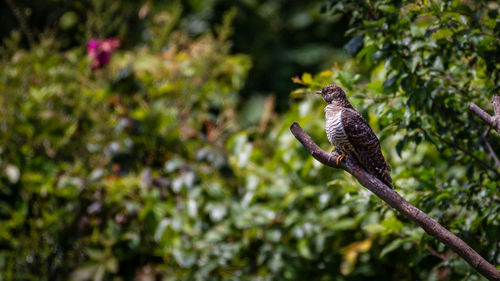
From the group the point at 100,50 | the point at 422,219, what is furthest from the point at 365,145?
the point at 100,50

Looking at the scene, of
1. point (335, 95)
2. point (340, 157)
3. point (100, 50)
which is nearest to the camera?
point (340, 157)

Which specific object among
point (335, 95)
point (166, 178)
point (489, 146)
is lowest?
point (166, 178)

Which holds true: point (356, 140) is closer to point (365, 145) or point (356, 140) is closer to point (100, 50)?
point (365, 145)

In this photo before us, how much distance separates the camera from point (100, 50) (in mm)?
2711

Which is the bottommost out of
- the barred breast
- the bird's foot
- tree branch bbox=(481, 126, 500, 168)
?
tree branch bbox=(481, 126, 500, 168)

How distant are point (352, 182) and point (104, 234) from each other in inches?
57.7

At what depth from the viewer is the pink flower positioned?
271 cm

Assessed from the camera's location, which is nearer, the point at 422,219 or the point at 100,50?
the point at 422,219

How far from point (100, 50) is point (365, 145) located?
1783 mm

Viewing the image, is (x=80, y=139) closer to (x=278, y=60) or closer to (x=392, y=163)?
(x=392, y=163)

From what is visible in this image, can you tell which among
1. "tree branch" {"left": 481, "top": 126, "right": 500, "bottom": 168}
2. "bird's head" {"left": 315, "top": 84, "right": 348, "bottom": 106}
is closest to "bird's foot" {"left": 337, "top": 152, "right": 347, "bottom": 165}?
"bird's head" {"left": 315, "top": 84, "right": 348, "bottom": 106}

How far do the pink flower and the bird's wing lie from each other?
1.70 m

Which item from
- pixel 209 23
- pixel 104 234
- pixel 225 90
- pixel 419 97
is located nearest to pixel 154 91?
pixel 225 90

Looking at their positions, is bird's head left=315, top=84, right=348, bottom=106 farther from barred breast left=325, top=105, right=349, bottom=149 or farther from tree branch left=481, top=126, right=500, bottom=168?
tree branch left=481, top=126, right=500, bottom=168
